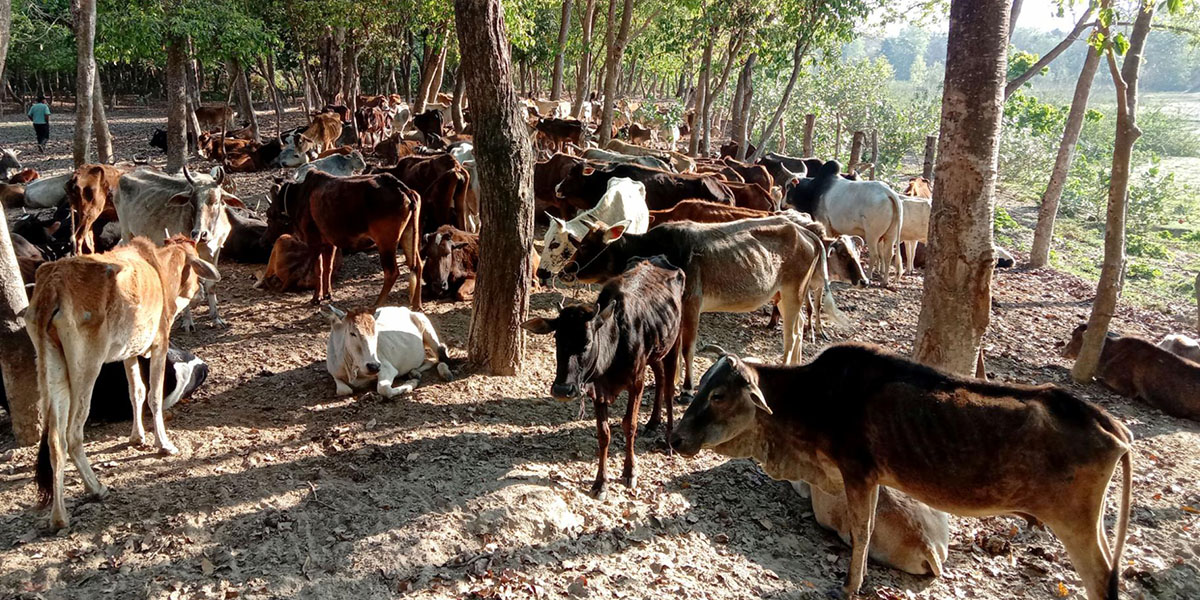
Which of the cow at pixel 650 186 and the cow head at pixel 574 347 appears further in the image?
the cow at pixel 650 186

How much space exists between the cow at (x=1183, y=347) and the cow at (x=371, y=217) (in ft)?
32.6

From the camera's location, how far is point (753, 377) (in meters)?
5.14

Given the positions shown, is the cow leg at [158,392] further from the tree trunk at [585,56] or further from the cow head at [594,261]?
the tree trunk at [585,56]

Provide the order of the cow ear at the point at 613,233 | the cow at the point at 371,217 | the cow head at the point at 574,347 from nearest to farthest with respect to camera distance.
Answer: the cow head at the point at 574,347 → the cow ear at the point at 613,233 → the cow at the point at 371,217

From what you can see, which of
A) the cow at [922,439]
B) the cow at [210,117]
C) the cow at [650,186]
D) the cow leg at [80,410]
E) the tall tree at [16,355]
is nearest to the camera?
the cow at [922,439]

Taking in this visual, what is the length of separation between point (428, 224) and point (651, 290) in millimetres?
6484

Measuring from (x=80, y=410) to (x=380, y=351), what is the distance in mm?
2640

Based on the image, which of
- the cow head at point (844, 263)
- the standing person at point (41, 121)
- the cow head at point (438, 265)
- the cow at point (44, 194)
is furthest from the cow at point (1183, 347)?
the standing person at point (41, 121)

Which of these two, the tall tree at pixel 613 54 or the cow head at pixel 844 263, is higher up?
the tall tree at pixel 613 54

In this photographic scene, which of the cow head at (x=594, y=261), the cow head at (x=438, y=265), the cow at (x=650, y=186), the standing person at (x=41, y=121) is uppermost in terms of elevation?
the standing person at (x=41, y=121)

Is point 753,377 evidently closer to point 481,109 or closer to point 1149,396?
point 481,109

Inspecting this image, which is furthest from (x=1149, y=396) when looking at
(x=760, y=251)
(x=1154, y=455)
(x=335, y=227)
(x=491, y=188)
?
(x=335, y=227)

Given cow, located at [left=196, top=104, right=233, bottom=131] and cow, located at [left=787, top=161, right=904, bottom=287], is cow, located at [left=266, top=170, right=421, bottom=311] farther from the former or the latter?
cow, located at [left=196, top=104, right=233, bottom=131]

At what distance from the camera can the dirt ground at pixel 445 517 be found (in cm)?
467
